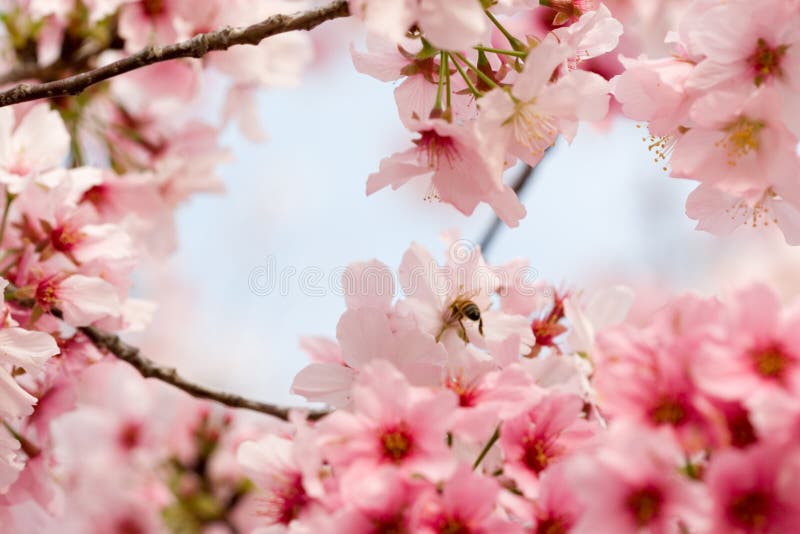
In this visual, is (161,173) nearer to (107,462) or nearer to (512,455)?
(512,455)

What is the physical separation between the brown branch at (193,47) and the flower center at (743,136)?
1.82 feet

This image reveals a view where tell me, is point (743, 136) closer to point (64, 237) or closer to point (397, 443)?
point (397, 443)

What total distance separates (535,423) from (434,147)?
411mm

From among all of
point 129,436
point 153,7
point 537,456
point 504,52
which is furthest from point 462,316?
point 129,436

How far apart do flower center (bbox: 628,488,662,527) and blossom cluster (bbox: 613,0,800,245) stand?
0.55m

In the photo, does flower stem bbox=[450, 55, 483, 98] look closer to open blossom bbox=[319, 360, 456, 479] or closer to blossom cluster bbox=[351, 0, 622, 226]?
blossom cluster bbox=[351, 0, 622, 226]

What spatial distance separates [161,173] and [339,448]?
4.46ft

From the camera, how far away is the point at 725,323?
92 centimetres

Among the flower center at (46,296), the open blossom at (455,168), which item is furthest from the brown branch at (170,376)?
Result: the open blossom at (455,168)

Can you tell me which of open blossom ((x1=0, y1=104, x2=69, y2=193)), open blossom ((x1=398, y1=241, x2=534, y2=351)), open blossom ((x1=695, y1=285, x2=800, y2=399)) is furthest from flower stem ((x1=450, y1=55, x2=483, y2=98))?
open blossom ((x1=0, y1=104, x2=69, y2=193))

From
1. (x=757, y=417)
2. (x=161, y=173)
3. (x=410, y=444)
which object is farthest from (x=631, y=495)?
(x=161, y=173)

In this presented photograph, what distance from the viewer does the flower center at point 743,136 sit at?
3.92 ft

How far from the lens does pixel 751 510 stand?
84cm

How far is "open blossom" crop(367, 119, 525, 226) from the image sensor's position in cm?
119
